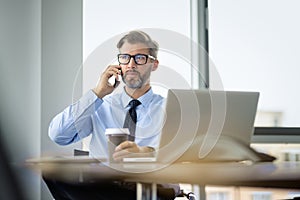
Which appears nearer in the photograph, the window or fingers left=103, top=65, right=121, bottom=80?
fingers left=103, top=65, right=121, bottom=80

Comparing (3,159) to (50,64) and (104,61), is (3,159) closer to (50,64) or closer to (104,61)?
(104,61)

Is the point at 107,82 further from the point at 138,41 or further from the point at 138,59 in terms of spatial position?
the point at 138,59

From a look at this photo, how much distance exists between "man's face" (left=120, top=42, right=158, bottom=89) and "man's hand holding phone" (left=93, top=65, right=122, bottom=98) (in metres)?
0.06

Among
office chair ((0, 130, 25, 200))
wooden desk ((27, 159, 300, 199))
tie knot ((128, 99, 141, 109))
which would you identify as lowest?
wooden desk ((27, 159, 300, 199))

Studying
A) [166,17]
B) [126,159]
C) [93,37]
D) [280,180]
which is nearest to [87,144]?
[126,159]

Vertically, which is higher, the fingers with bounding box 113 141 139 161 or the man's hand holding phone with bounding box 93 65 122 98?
the man's hand holding phone with bounding box 93 65 122 98

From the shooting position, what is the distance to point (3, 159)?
298mm

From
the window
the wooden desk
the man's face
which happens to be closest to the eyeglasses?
the man's face

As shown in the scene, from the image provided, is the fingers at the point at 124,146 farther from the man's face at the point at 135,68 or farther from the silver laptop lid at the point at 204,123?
the man's face at the point at 135,68

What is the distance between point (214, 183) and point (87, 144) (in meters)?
1.62

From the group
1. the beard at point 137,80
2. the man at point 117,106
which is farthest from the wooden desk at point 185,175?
the beard at point 137,80

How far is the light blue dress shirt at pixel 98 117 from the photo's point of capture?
2.03m

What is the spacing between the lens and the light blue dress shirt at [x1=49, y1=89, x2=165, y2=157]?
2.03 m

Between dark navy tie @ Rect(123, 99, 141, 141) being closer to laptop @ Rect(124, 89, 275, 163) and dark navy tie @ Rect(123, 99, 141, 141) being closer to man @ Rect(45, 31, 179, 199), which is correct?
man @ Rect(45, 31, 179, 199)
